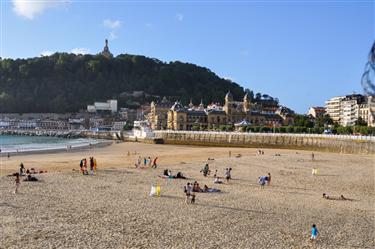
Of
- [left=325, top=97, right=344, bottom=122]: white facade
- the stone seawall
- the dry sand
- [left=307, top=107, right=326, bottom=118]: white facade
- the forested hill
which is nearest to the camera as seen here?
the dry sand

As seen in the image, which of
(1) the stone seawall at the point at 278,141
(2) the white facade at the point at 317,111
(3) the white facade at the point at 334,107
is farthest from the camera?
(2) the white facade at the point at 317,111

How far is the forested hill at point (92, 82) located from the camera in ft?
522

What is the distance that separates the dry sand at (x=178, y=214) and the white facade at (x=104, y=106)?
13523 cm

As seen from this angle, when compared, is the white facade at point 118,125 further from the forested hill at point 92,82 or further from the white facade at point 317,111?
the white facade at point 317,111

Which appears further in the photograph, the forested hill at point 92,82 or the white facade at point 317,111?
the forested hill at point 92,82

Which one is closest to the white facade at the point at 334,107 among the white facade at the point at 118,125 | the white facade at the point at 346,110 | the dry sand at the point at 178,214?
the white facade at the point at 346,110

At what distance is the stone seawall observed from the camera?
4220 cm

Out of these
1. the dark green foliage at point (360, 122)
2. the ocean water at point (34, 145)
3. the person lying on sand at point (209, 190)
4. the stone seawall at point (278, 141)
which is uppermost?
the dark green foliage at point (360, 122)

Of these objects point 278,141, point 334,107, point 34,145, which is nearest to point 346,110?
point 334,107

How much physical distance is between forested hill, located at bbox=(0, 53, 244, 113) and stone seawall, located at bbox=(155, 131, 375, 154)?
86.7m

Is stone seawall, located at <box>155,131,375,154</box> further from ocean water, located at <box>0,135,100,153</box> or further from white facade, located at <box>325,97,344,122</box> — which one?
white facade, located at <box>325,97,344,122</box>

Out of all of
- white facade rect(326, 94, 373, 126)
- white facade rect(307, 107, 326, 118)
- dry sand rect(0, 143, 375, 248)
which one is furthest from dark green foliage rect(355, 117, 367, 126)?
white facade rect(307, 107, 326, 118)

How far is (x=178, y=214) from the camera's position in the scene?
14719mm

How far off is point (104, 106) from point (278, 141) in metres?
113
